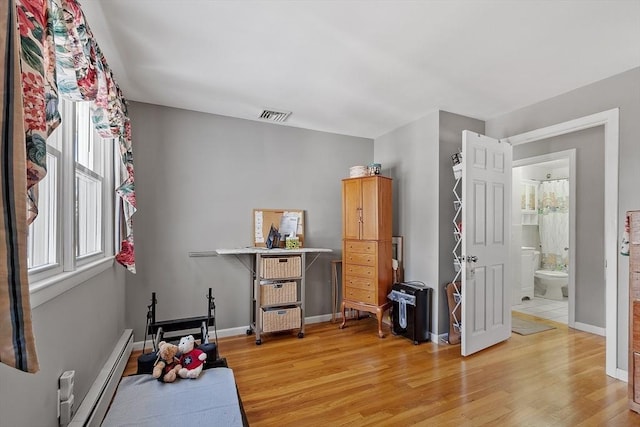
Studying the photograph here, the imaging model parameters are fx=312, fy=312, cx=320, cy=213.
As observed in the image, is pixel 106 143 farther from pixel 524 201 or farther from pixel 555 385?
pixel 524 201

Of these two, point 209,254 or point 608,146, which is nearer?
point 608,146

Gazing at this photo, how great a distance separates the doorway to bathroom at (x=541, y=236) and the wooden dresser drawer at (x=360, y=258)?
261cm

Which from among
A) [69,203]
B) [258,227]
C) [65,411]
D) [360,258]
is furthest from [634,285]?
[69,203]

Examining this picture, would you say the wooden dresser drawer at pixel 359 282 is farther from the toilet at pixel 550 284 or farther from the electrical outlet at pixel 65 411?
the toilet at pixel 550 284

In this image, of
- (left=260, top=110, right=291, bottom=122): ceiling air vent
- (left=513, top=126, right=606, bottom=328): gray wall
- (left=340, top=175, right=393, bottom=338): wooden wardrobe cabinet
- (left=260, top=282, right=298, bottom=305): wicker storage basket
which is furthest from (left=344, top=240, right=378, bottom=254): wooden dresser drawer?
(left=513, top=126, right=606, bottom=328): gray wall

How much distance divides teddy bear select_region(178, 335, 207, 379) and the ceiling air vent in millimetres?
2391

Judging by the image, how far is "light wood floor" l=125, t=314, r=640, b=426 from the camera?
6.64 feet

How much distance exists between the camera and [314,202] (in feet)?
13.2

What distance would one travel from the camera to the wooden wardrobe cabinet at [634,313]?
83.2 inches

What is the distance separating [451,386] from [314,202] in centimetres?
244

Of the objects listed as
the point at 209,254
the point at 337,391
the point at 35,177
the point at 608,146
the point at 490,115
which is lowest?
the point at 337,391

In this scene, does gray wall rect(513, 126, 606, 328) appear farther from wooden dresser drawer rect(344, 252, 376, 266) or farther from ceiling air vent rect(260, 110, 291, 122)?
ceiling air vent rect(260, 110, 291, 122)

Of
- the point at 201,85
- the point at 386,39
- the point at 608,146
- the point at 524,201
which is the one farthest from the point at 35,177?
the point at 524,201

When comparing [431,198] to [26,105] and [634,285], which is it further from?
[26,105]
